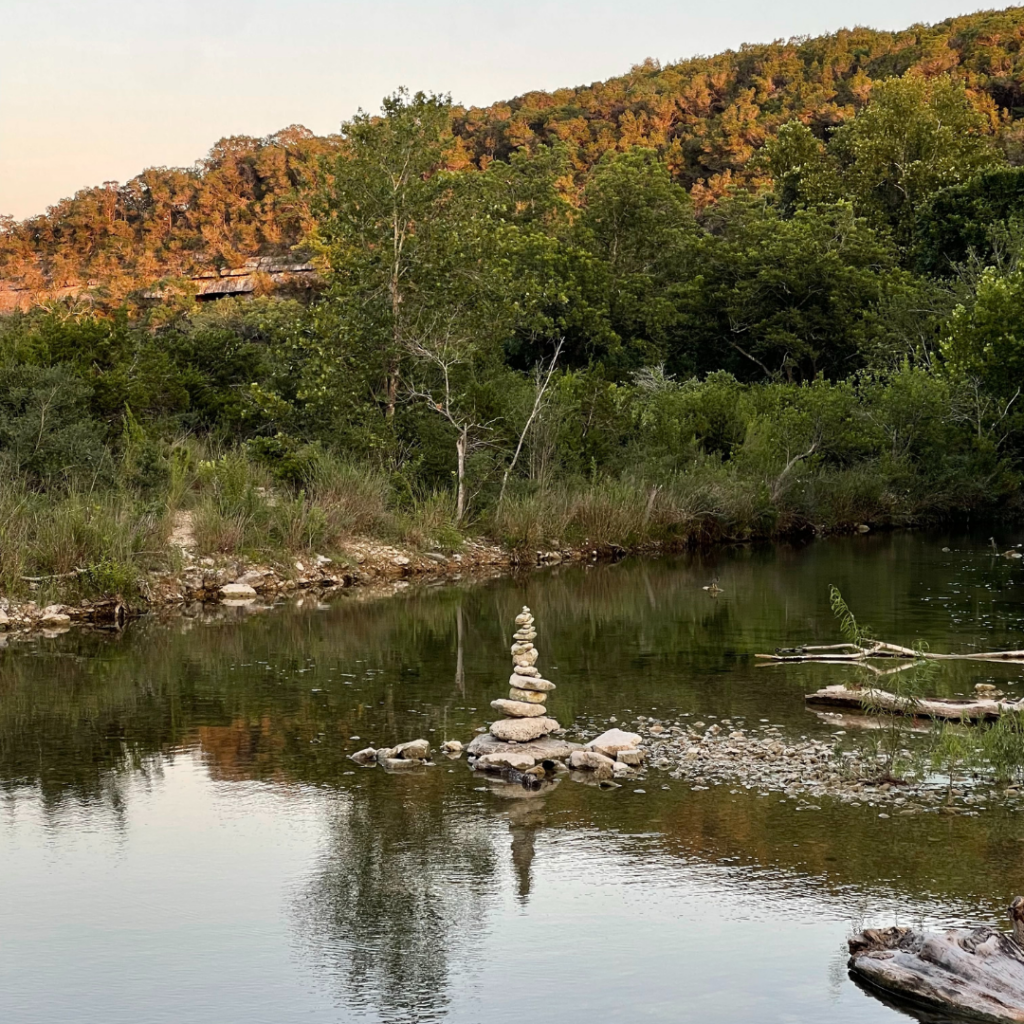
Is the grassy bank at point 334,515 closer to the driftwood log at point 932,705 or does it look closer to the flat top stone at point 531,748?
the flat top stone at point 531,748

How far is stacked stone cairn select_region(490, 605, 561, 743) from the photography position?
10.8m

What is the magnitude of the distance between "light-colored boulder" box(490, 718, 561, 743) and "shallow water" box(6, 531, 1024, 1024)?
0.56 m

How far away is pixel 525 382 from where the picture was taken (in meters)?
31.8

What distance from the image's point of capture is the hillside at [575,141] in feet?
208

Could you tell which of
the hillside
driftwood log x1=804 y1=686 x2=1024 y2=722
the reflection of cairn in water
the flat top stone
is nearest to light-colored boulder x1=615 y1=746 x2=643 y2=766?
the flat top stone

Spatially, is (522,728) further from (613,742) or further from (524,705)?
(613,742)

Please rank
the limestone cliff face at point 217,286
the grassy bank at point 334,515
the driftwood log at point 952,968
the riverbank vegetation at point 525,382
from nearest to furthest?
the driftwood log at point 952,968
the grassy bank at point 334,515
the riverbank vegetation at point 525,382
the limestone cliff face at point 217,286

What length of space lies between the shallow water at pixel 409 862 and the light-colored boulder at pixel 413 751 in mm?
287

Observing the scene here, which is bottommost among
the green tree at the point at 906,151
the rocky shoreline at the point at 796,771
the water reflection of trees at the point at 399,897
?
the rocky shoreline at the point at 796,771

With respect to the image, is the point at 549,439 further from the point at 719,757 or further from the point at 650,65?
the point at 650,65

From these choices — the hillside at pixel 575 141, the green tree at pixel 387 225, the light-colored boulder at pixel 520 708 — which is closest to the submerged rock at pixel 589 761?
the light-colored boulder at pixel 520 708

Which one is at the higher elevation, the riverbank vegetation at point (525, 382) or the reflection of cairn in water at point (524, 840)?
the riverbank vegetation at point (525, 382)

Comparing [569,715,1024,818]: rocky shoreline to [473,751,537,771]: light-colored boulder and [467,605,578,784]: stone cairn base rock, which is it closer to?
[467,605,578,784]: stone cairn base rock

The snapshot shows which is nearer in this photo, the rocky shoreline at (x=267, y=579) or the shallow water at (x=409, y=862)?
the shallow water at (x=409, y=862)
